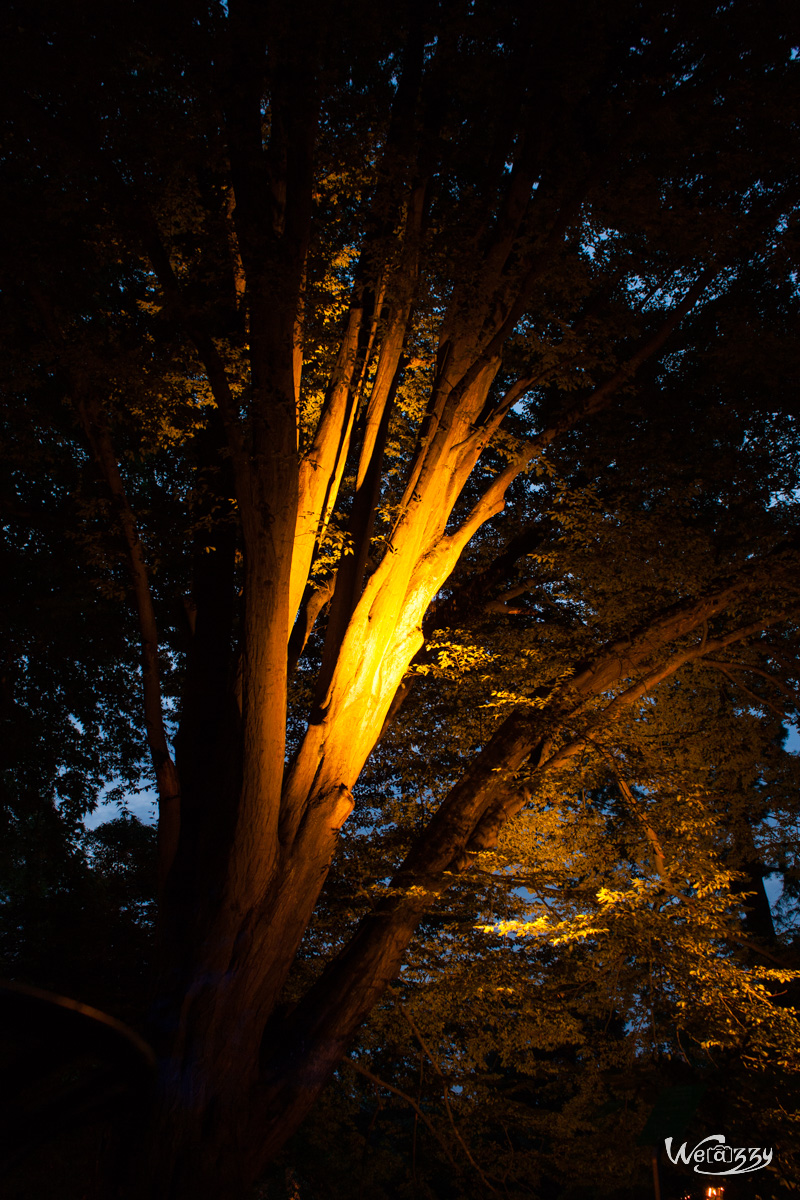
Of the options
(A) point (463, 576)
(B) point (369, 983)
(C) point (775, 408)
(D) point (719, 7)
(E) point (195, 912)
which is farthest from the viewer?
(A) point (463, 576)

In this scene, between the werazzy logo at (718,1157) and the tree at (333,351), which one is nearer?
the tree at (333,351)

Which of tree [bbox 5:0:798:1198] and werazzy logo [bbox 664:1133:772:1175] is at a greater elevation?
tree [bbox 5:0:798:1198]

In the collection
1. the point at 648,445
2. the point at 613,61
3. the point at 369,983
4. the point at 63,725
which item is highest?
the point at 613,61

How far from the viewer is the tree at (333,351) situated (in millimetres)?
3783

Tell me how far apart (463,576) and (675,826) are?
3980 mm

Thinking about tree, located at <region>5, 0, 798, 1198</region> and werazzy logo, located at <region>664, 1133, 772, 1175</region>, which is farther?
werazzy logo, located at <region>664, 1133, 772, 1175</region>

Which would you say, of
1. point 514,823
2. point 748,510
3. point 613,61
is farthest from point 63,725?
point 613,61

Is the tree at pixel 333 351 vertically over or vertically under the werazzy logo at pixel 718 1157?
over

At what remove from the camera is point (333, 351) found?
525cm

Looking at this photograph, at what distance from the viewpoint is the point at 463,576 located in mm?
8195

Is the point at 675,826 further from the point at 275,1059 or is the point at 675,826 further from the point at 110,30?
the point at 110,30

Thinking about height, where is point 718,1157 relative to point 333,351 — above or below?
below

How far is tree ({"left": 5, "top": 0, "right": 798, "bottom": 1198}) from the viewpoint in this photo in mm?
3783

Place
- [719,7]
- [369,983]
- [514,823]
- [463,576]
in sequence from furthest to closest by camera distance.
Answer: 1. [463,576]
2. [514,823]
3. [719,7]
4. [369,983]
